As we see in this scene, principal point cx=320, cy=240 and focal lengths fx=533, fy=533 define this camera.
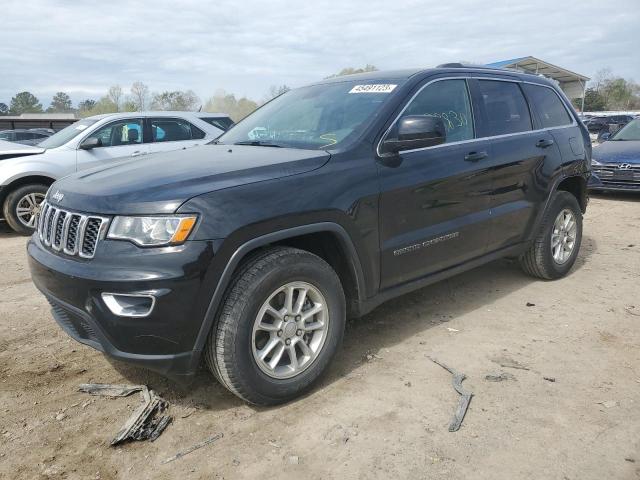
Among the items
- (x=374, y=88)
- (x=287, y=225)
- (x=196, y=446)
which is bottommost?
(x=196, y=446)

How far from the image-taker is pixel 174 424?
2842mm

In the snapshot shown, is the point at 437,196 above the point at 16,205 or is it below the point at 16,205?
above

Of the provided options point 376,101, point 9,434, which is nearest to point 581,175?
point 376,101

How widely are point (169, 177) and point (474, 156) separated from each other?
2230mm

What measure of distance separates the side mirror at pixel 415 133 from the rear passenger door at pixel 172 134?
5.60 metres

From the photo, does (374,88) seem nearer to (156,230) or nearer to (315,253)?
(315,253)

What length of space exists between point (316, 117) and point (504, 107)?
1.71 meters

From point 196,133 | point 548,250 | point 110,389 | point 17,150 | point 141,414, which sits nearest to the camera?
point 141,414

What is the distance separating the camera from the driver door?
26.2 ft

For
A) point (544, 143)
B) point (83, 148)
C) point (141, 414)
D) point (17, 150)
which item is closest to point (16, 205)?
point (17, 150)

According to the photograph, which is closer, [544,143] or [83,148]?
[544,143]

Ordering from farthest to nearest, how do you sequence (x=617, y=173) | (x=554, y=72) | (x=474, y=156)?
(x=554, y=72)
(x=617, y=173)
(x=474, y=156)

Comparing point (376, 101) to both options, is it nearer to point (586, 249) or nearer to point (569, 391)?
point (569, 391)

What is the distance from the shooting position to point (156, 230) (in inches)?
99.6
